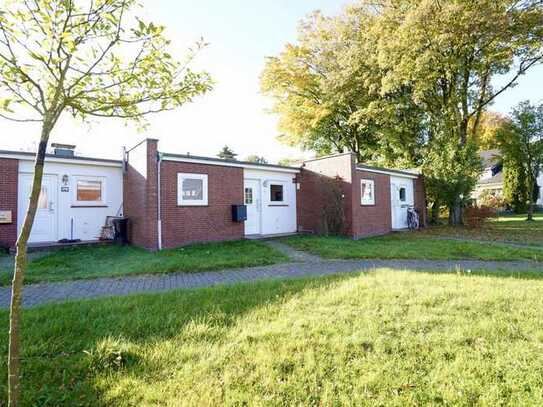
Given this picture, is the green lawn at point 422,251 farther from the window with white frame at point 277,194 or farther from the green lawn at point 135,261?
the window with white frame at point 277,194

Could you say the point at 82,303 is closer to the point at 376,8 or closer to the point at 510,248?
the point at 510,248

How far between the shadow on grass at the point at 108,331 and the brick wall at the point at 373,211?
8345 mm

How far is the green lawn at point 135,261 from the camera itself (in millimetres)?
7035

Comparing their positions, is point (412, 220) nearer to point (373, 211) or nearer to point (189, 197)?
point (373, 211)

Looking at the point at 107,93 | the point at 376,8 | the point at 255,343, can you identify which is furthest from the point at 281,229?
the point at 376,8

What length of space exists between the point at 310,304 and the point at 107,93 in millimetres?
3476

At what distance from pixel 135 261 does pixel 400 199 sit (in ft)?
45.6

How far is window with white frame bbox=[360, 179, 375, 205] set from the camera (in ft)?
46.1

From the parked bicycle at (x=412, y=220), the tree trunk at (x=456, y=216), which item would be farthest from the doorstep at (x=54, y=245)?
the tree trunk at (x=456, y=216)

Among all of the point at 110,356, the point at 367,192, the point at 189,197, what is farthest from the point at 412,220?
the point at 110,356

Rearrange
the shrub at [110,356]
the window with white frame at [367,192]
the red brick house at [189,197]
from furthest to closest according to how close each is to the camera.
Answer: the window with white frame at [367,192] < the red brick house at [189,197] < the shrub at [110,356]

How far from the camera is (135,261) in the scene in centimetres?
840

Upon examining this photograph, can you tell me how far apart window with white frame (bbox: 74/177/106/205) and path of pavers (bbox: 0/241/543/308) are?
6.70 m

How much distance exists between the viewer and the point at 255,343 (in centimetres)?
328
